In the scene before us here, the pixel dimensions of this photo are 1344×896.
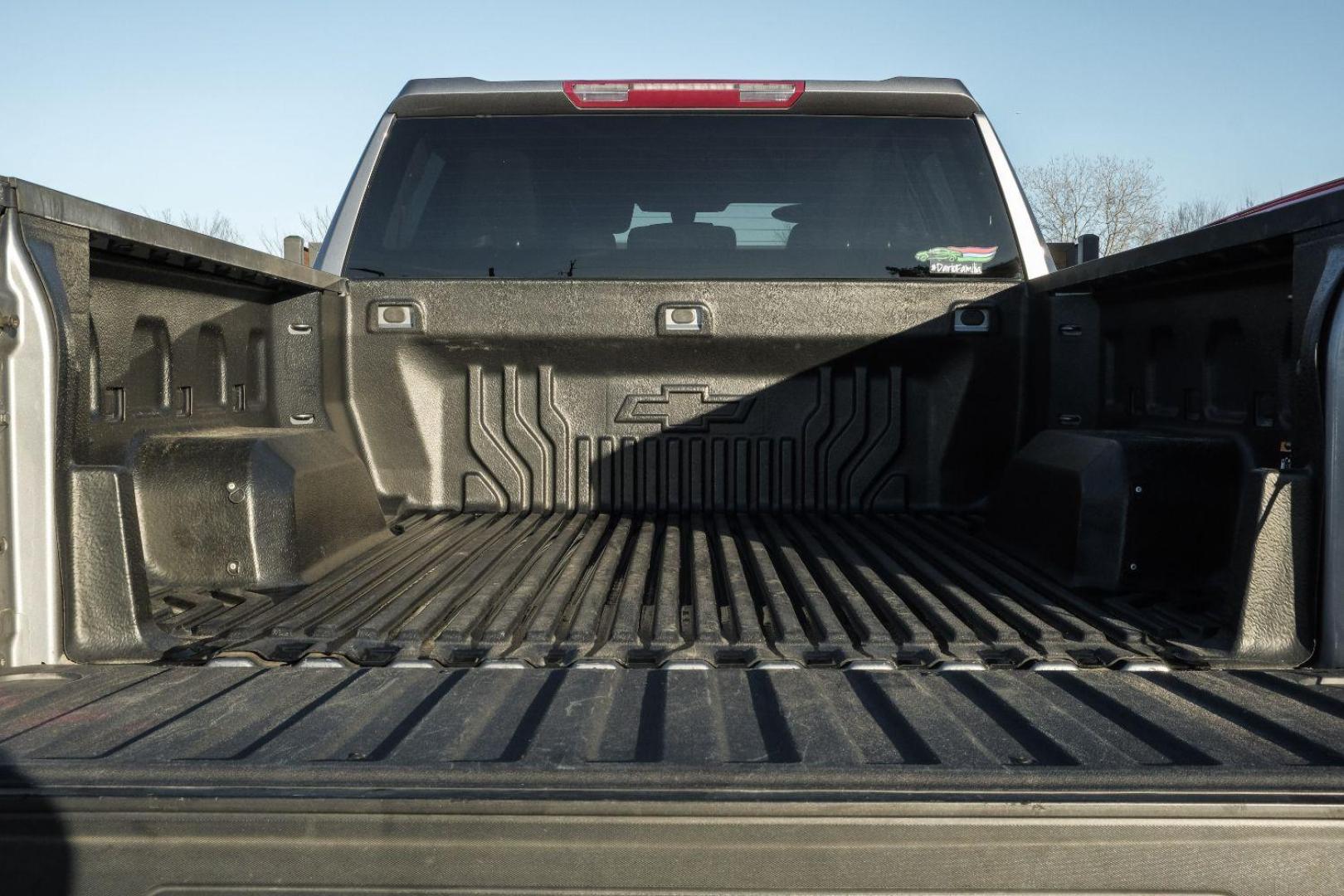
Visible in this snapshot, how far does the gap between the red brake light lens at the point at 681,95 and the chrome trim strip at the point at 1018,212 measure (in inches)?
23.2

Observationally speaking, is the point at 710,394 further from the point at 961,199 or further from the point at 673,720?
the point at 673,720

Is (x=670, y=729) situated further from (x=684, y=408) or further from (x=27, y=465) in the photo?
(x=684, y=408)

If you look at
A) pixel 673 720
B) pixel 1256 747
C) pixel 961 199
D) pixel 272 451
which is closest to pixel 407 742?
pixel 673 720

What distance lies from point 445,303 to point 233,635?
4.32 ft

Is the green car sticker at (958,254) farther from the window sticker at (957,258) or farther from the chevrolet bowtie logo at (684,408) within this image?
the chevrolet bowtie logo at (684,408)

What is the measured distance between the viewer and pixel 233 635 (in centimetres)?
198

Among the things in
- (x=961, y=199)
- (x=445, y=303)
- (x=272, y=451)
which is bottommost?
(x=272, y=451)

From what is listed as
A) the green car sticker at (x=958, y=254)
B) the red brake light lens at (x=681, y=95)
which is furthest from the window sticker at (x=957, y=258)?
the red brake light lens at (x=681, y=95)

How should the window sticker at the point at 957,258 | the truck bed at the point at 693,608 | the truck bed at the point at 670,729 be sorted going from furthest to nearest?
the window sticker at the point at 957,258
the truck bed at the point at 693,608
the truck bed at the point at 670,729

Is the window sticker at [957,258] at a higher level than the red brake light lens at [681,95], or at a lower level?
lower

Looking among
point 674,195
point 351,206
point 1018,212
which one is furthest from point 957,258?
point 351,206

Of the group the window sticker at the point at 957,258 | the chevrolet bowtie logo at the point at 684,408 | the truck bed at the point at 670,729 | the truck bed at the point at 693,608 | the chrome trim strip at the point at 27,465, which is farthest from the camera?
the chevrolet bowtie logo at the point at 684,408

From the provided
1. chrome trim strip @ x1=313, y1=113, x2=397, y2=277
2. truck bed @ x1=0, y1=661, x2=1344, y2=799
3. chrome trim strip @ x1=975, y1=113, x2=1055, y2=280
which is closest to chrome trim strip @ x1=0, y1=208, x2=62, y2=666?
truck bed @ x1=0, y1=661, x2=1344, y2=799

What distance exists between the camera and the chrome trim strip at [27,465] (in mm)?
1698
